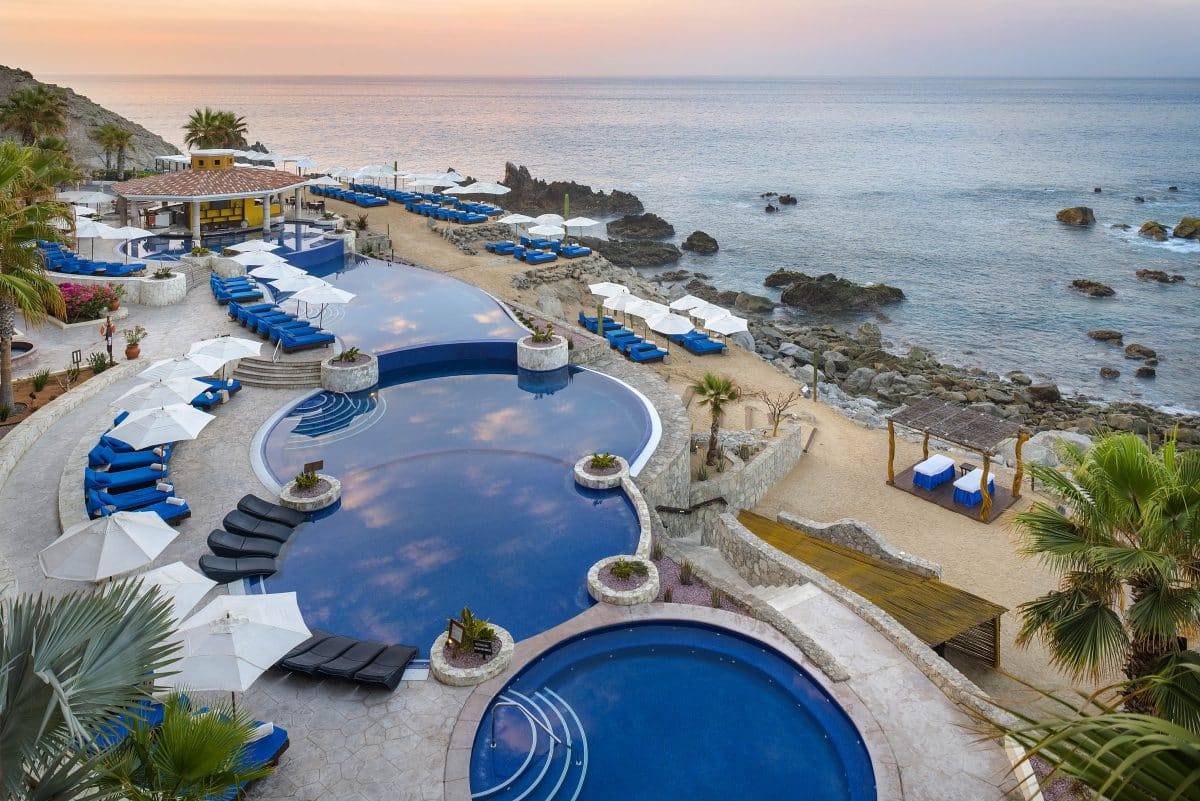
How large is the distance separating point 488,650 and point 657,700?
8.03 feet

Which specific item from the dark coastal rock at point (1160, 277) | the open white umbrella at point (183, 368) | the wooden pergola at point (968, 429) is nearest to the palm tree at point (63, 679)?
the open white umbrella at point (183, 368)

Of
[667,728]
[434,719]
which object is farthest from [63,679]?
[667,728]

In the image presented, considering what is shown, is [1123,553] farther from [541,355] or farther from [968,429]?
[541,355]

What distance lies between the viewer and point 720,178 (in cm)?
10394

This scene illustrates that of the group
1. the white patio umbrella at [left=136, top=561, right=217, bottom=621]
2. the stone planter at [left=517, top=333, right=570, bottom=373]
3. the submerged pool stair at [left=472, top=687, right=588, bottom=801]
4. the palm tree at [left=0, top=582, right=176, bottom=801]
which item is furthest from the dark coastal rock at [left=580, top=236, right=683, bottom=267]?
the palm tree at [left=0, top=582, right=176, bottom=801]

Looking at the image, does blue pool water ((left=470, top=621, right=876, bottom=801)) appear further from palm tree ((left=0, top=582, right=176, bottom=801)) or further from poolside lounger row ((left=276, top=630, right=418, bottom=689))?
palm tree ((left=0, top=582, right=176, bottom=801))

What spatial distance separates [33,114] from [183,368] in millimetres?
34292

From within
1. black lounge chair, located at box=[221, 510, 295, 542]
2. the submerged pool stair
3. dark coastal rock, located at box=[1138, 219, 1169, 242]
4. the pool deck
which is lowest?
the submerged pool stair

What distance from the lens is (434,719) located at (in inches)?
428

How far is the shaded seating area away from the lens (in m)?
13.7

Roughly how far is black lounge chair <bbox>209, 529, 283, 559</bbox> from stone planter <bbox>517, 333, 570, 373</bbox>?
34.0ft

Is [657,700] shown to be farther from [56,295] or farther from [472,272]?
[472,272]

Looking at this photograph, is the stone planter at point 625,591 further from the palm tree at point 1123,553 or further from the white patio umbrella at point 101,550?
the white patio umbrella at point 101,550

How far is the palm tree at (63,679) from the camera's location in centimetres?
438
